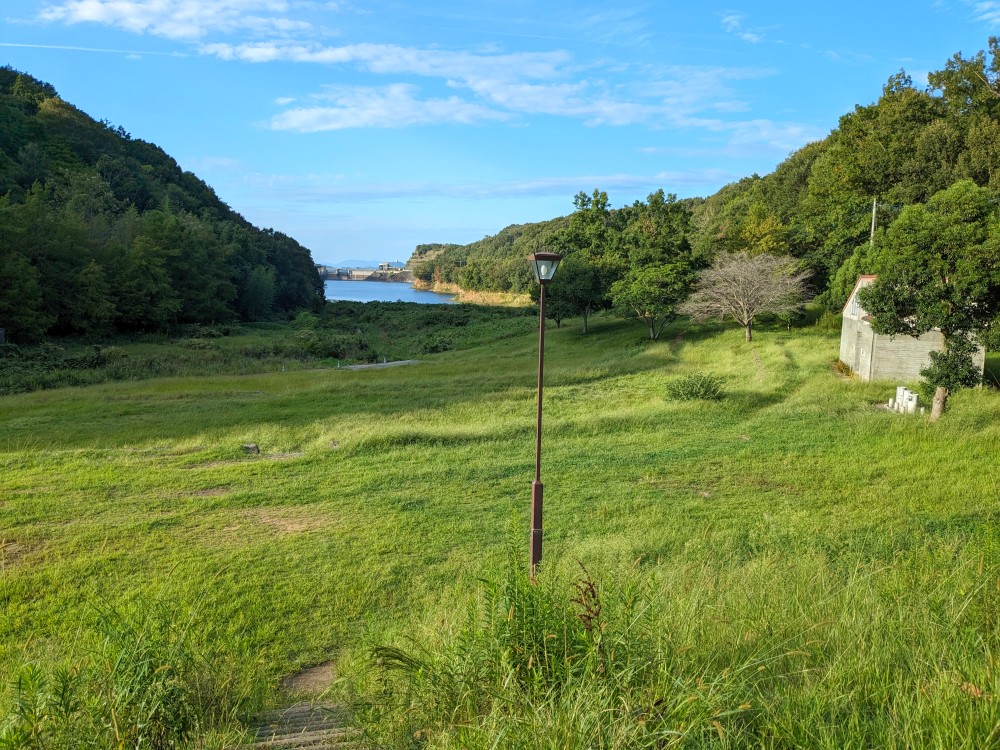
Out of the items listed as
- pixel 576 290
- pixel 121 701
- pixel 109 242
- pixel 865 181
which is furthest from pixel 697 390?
pixel 109 242

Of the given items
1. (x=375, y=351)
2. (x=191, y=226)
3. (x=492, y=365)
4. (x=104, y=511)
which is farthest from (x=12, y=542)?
(x=191, y=226)

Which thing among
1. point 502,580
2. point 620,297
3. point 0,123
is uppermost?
point 0,123

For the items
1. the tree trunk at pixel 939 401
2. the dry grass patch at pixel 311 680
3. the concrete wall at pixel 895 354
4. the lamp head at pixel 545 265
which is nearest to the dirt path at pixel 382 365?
the concrete wall at pixel 895 354

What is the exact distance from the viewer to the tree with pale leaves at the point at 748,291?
3847 centimetres

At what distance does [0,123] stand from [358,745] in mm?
96195

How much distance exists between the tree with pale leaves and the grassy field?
8.27 m

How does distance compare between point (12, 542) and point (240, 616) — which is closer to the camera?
point (240, 616)

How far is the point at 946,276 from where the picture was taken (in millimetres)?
18953

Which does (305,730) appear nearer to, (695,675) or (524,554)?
(695,675)

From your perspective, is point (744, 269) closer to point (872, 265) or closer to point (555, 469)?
point (872, 265)

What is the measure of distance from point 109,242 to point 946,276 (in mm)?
55753

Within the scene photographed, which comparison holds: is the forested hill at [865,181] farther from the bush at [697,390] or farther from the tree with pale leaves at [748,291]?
the bush at [697,390]

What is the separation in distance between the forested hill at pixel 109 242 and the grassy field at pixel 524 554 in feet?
69.8

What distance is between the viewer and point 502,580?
15.4ft
